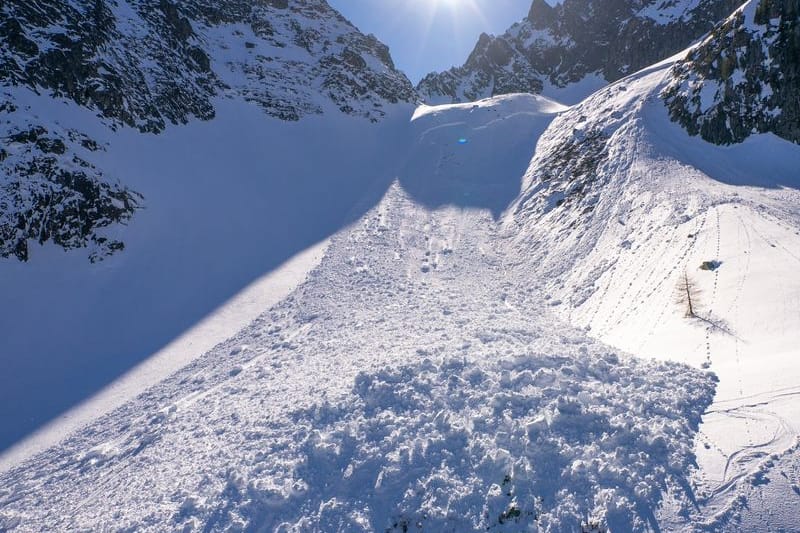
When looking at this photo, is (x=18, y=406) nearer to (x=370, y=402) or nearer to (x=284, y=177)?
(x=370, y=402)

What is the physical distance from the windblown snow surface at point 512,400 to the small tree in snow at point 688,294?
164 millimetres

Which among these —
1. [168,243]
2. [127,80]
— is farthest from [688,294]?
[127,80]

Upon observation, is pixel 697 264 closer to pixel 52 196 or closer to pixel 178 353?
pixel 178 353

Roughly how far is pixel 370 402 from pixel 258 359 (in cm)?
551

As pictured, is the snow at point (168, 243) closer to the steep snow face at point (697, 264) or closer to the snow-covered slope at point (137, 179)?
the snow-covered slope at point (137, 179)

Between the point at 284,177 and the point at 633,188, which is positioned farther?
the point at 284,177

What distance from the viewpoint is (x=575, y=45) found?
10119 cm

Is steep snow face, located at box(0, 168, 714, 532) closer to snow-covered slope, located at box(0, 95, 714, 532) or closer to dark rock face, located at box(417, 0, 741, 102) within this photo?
snow-covered slope, located at box(0, 95, 714, 532)

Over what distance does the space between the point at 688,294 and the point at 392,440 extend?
25.9ft

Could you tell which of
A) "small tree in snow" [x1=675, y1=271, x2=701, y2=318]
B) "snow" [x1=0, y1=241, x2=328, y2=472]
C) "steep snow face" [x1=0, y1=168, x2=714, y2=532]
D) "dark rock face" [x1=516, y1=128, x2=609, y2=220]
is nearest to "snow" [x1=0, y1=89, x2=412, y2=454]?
"snow" [x1=0, y1=241, x2=328, y2=472]

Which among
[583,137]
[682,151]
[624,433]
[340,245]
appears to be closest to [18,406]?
[340,245]

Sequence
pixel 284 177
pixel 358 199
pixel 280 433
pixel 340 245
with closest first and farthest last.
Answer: pixel 280 433 < pixel 340 245 < pixel 358 199 < pixel 284 177

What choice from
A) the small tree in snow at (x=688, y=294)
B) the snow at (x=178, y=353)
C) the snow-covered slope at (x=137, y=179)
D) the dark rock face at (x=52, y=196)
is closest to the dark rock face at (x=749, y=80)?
the small tree in snow at (x=688, y=294)

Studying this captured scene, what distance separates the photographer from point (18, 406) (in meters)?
12.1
